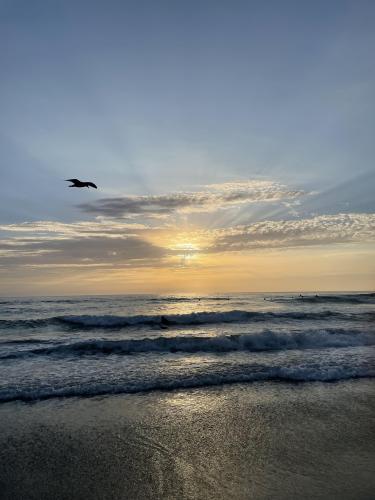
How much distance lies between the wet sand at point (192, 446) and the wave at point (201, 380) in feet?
1.98

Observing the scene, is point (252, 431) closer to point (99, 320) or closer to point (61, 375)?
point (61, 375)

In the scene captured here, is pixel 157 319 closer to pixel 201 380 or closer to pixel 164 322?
pixel 164 322

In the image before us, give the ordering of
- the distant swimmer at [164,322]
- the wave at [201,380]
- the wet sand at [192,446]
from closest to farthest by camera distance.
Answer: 1. the wet sand at [192,446]
2. the wave at [201,380]
3. the distant swimmer at [164,322]

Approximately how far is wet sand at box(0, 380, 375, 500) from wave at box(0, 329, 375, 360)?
327 inches

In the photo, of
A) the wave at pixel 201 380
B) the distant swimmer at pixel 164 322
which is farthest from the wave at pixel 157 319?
the wave at pixel 201 380

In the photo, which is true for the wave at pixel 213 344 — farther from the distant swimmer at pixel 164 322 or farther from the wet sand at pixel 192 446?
the distant swimmer at pixel 164 322

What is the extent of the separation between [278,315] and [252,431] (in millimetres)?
31461

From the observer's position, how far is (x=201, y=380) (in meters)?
12.5

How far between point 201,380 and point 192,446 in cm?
508

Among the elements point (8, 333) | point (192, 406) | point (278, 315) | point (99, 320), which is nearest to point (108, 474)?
point (192, 406)

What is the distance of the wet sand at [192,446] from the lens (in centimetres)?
590

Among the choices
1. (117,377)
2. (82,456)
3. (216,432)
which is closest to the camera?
(82,456)

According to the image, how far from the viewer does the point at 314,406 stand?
995cm

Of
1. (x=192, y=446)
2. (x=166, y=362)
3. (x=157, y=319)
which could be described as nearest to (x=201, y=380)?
(x=166, y=362)
